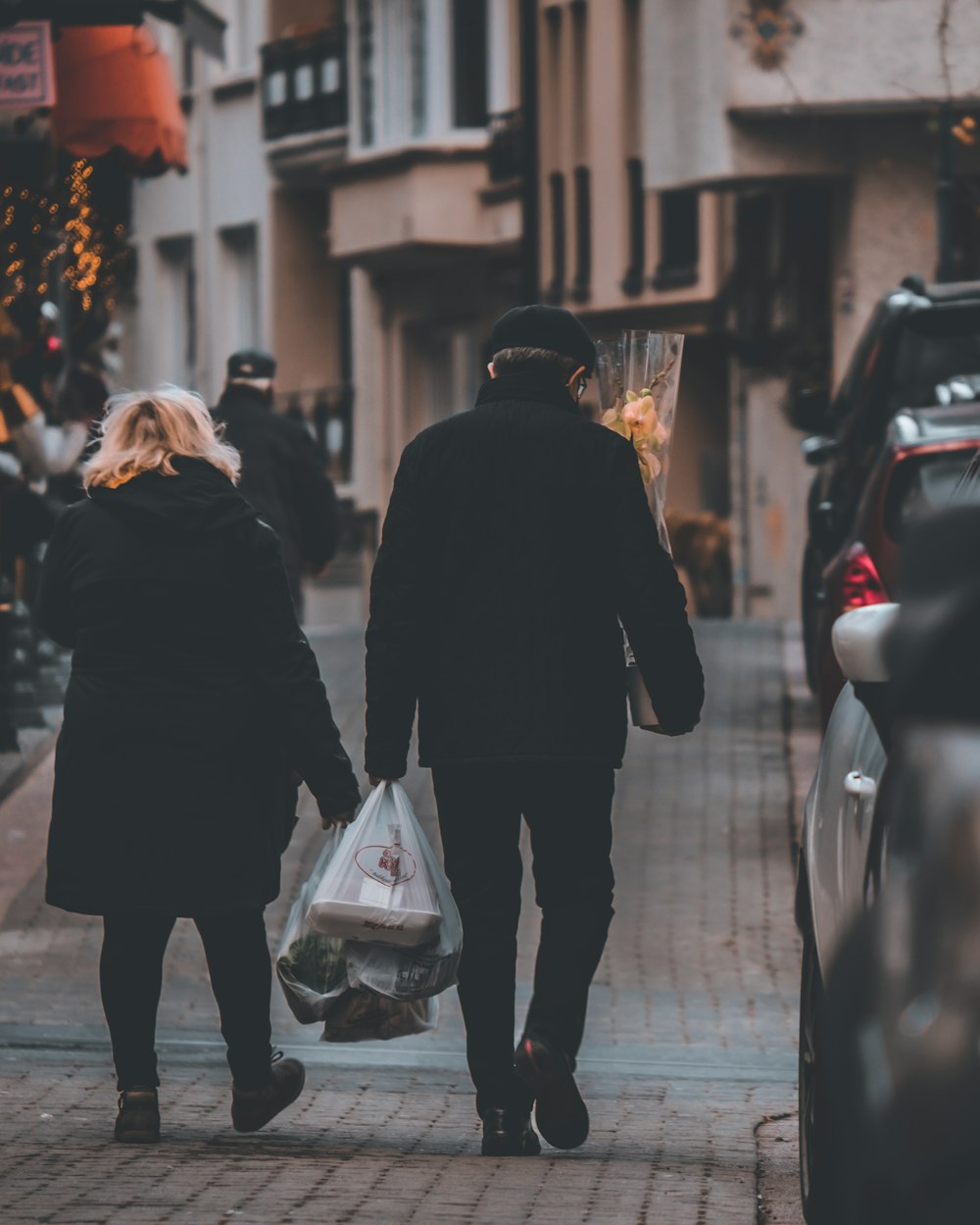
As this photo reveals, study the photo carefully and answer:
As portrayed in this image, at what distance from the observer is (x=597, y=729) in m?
5.98

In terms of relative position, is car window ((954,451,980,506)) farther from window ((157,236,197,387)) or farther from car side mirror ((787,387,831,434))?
window ((157,236,197,387))

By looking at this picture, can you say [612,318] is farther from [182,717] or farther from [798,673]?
[182,717]

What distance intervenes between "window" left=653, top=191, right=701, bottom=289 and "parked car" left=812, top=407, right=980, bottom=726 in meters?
19.6

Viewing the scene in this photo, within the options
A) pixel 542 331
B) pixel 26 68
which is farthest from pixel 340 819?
pixel 26 68

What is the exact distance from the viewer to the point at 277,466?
12.3 m

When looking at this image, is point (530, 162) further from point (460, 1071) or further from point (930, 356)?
point (460, 1071)

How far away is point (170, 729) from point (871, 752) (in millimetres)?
1858

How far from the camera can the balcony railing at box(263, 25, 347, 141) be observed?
35531 mm

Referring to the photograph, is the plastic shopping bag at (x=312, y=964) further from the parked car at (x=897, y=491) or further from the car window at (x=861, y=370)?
the car window at (x=861, y=370)

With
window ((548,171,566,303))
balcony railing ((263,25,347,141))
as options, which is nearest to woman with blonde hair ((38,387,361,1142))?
window ((548,171,566,303))

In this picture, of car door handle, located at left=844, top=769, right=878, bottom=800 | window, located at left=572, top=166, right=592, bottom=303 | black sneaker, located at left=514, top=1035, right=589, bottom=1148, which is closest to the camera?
car door handle, located at left=844, top=769, right=878, bottom=800

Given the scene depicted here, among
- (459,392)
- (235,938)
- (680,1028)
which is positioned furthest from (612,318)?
(235,938)

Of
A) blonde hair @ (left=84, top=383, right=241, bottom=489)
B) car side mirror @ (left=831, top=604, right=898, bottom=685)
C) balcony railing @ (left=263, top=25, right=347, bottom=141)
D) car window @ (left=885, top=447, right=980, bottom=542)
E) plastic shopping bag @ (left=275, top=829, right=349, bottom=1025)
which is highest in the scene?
balcony railing @ (left=263, top=25, right=347, bottom=141)

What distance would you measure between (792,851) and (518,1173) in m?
5.23
